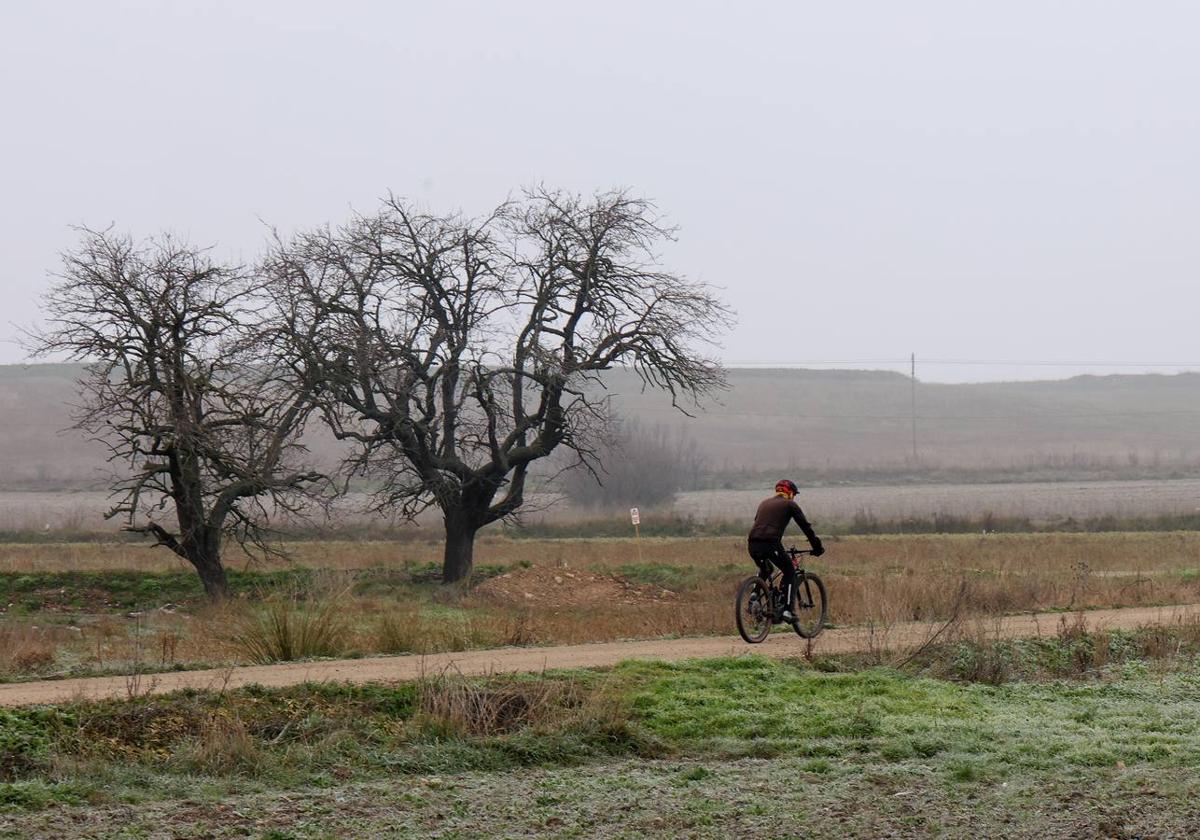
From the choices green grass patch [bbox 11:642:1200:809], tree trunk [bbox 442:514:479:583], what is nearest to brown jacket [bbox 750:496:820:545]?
green grass patch [bbox 11:642:1200:809]

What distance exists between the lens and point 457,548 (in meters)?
33.7

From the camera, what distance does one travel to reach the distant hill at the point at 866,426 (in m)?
103

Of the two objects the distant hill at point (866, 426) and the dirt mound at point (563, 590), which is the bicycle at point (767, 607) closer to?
the dirt mound at point (563, 590)

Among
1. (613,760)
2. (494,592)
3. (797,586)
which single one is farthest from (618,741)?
(494,592)

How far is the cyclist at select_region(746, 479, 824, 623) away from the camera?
1650 centimetres

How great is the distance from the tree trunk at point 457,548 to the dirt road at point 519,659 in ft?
55.0

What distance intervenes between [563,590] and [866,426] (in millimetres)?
101807

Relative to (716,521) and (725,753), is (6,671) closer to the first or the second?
(725,753)

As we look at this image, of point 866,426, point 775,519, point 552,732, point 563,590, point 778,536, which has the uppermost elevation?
point 866,426

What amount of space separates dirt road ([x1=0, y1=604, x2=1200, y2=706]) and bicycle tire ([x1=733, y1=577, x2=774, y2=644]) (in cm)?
16

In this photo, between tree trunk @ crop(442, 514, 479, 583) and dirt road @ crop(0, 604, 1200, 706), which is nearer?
dirt road @ crop(0, 604, 1200, 706)

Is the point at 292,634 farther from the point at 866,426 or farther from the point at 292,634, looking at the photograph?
the point at 866,426

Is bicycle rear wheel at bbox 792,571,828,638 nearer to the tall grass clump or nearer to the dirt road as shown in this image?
the dirt road

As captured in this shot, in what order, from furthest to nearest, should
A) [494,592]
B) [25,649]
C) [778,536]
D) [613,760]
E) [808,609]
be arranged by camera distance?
[494,592] → [808,609] → [778,536] → [25,649] → [613,760]
